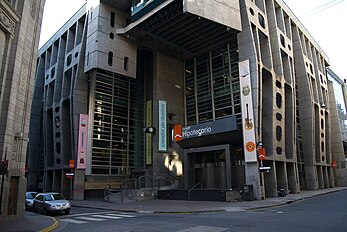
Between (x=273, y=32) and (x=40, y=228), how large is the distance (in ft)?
110

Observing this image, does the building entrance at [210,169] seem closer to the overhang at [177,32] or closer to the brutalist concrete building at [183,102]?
the brutalist concrete building at [183,102]

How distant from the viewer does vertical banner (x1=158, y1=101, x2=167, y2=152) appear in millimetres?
38844

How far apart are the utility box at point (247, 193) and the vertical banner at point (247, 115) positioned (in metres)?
3.05

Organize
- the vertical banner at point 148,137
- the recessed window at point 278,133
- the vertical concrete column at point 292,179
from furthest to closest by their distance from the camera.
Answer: the vertical banner at point 148,137 → the vertical concrete column at point 292,179 → the recessed window at point 278,133

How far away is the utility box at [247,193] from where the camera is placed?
1035 inches

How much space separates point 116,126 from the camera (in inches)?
1613

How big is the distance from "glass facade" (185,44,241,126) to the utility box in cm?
1029

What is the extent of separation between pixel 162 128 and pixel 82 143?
1039cm

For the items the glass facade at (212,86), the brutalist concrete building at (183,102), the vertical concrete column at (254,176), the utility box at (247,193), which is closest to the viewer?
the utility box at (247,193)

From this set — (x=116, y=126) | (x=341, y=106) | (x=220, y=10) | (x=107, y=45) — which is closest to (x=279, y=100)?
(x=220, y=10)

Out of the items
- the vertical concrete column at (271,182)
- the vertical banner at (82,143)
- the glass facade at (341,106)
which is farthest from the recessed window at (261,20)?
the glass facade at (341,106)

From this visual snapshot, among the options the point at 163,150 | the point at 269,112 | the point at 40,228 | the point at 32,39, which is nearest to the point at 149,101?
the point at 163,150

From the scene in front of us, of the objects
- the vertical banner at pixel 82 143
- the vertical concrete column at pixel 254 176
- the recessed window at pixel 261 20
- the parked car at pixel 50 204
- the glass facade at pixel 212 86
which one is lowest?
the parked car at pixel 50 204

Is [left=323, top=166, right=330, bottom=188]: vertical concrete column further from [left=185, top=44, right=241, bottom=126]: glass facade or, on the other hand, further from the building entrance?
the building entrance
